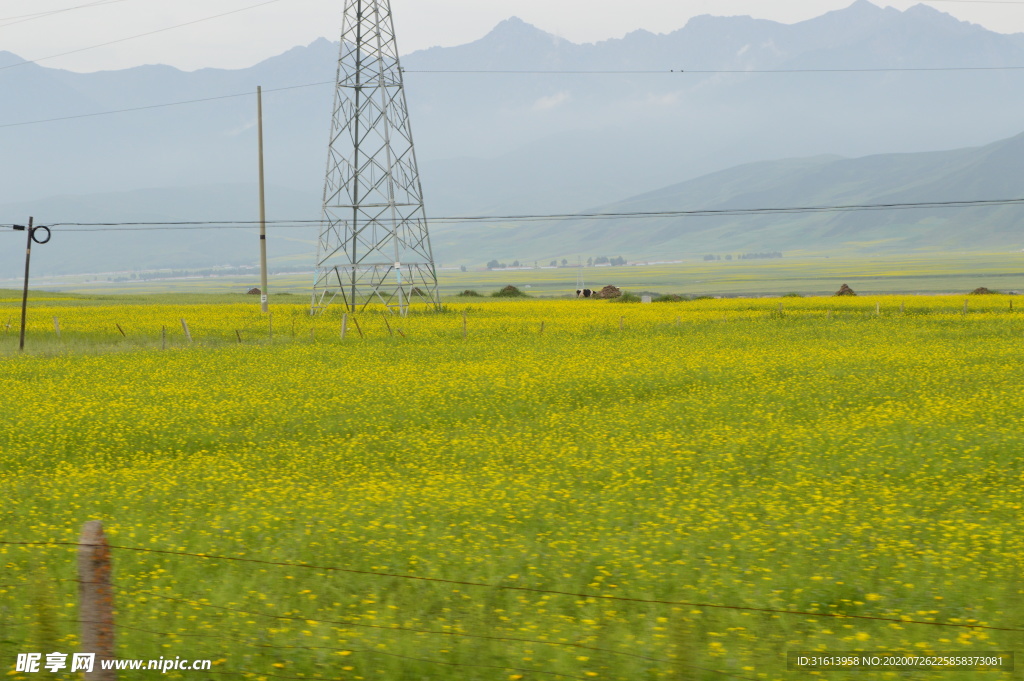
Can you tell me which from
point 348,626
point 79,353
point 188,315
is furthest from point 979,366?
point 188,315

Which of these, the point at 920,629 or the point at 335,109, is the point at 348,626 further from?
the point at 335,109

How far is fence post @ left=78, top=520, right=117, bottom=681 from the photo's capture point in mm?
7211

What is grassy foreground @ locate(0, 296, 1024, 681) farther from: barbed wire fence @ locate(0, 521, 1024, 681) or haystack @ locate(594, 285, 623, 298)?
haystack @ locate(594, 285, 623, 298)

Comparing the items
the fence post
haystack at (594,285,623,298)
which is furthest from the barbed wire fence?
haystack at (594,285,623,298)

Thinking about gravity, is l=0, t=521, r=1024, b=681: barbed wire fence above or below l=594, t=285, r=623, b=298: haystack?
below

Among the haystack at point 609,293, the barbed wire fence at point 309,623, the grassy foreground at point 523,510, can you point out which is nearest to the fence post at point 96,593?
the barbed wire fence at point 309,623

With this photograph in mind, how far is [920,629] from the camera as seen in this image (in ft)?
31.6

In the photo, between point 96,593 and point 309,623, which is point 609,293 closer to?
point 309,623

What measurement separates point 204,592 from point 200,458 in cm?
995

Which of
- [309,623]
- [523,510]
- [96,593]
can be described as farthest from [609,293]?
[96,593]

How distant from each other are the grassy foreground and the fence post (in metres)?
1.49

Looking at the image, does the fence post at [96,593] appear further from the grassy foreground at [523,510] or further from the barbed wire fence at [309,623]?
the grassy foreground at [523,510]

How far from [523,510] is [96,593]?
836 cm

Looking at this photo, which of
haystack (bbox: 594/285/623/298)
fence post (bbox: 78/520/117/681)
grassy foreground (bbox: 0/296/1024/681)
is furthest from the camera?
haystack (bbox: 594/285/623/298)
